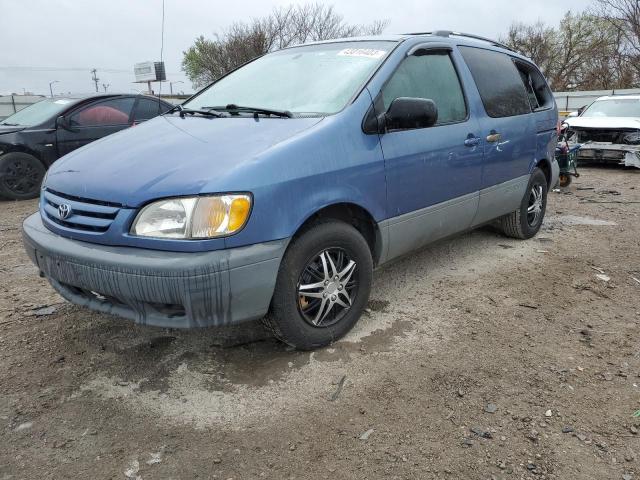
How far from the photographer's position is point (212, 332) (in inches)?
125

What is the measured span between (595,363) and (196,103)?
10.1ft

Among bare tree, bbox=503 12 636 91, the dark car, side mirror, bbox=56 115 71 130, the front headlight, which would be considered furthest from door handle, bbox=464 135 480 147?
bare tree, bbox=503 12 636 91

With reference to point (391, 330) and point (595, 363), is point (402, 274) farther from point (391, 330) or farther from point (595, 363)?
point (595, 363)

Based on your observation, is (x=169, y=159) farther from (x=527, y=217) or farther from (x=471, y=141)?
(x=527, y=217)

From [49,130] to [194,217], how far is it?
6.26 meters

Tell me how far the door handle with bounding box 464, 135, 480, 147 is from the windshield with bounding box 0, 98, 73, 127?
20.8 ft

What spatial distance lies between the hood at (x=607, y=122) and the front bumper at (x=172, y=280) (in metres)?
9.48

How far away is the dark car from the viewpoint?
7.23 meters

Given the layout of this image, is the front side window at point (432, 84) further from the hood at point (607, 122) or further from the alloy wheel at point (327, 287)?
the hood at point (607, 122)

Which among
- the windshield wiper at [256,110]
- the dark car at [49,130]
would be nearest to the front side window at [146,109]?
the dark car at [49,130]

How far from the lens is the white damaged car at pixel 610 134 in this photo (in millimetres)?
9586

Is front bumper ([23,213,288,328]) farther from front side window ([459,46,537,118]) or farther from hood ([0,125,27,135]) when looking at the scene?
hood ([0,125,27,135])

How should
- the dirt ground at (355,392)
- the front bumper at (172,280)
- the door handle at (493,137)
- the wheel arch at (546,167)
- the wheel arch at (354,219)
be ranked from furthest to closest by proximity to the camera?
the wheel arch at (546,167)
the door handle at (493,137)
the wheel arch at (354,219)
the front bumper at (172,280)
the dirt ground at (355,392)

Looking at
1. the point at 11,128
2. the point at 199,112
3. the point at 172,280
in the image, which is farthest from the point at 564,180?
the point at 11,128
